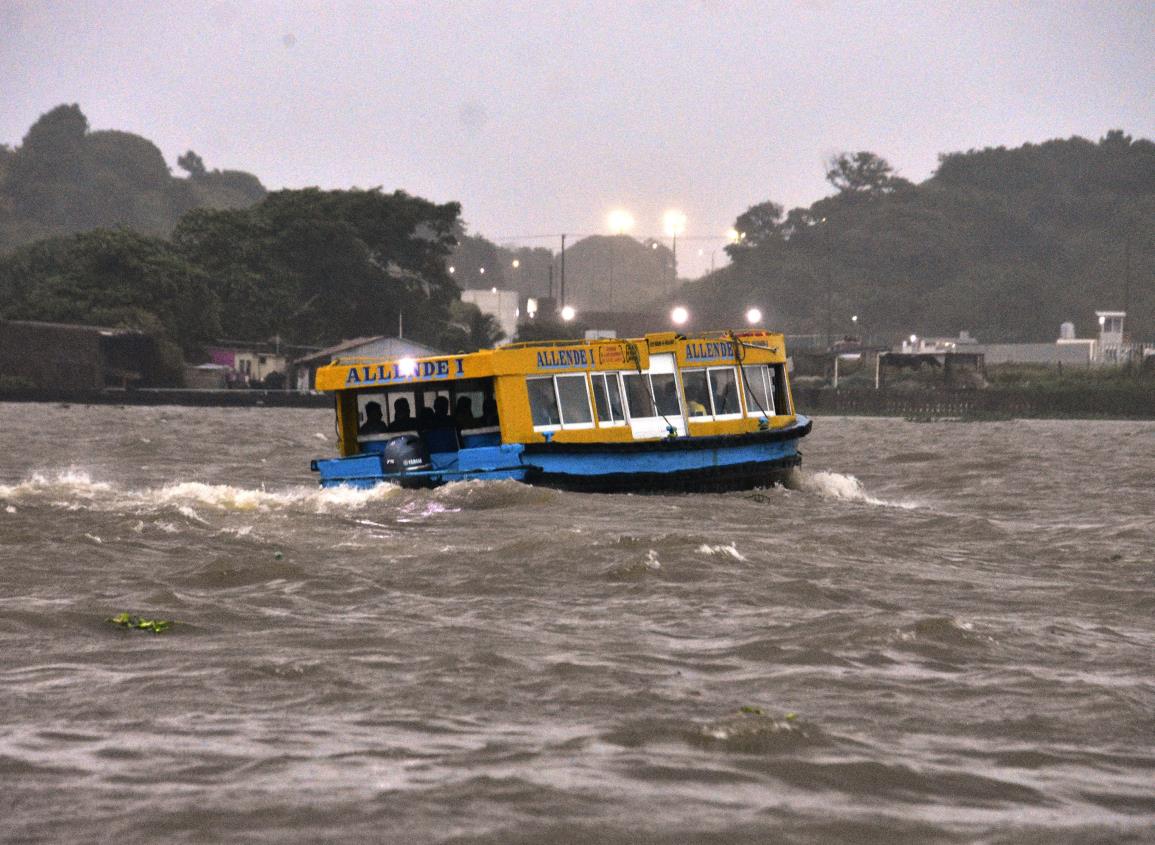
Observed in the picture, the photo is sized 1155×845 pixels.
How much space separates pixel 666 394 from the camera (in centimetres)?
2212

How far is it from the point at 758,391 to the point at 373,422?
6040mm

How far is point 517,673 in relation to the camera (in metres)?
9.02

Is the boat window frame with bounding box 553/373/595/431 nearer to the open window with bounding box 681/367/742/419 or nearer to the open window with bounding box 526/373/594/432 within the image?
the open window with bounding box 526/373/594/432

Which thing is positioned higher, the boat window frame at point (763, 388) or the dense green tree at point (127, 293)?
the dense green tree at point (127, 293)

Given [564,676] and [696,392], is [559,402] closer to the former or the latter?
[696,392]

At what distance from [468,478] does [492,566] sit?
6.42 m

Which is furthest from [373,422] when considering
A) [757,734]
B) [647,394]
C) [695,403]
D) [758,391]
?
[757,734]

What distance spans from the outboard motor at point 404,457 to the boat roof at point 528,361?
955 millimetres

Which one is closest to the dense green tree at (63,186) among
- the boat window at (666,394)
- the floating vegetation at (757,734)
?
the boat window at (666,394)

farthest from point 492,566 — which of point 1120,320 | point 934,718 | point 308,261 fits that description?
point 1120,320

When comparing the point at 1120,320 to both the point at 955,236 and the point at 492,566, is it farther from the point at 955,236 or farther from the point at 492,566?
the point at 492,566

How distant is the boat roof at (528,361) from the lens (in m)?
20.9

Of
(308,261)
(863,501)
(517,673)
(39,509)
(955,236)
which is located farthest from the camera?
(955,236)

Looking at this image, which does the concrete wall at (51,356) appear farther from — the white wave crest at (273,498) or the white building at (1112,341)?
the white wave crest at (273,498)
